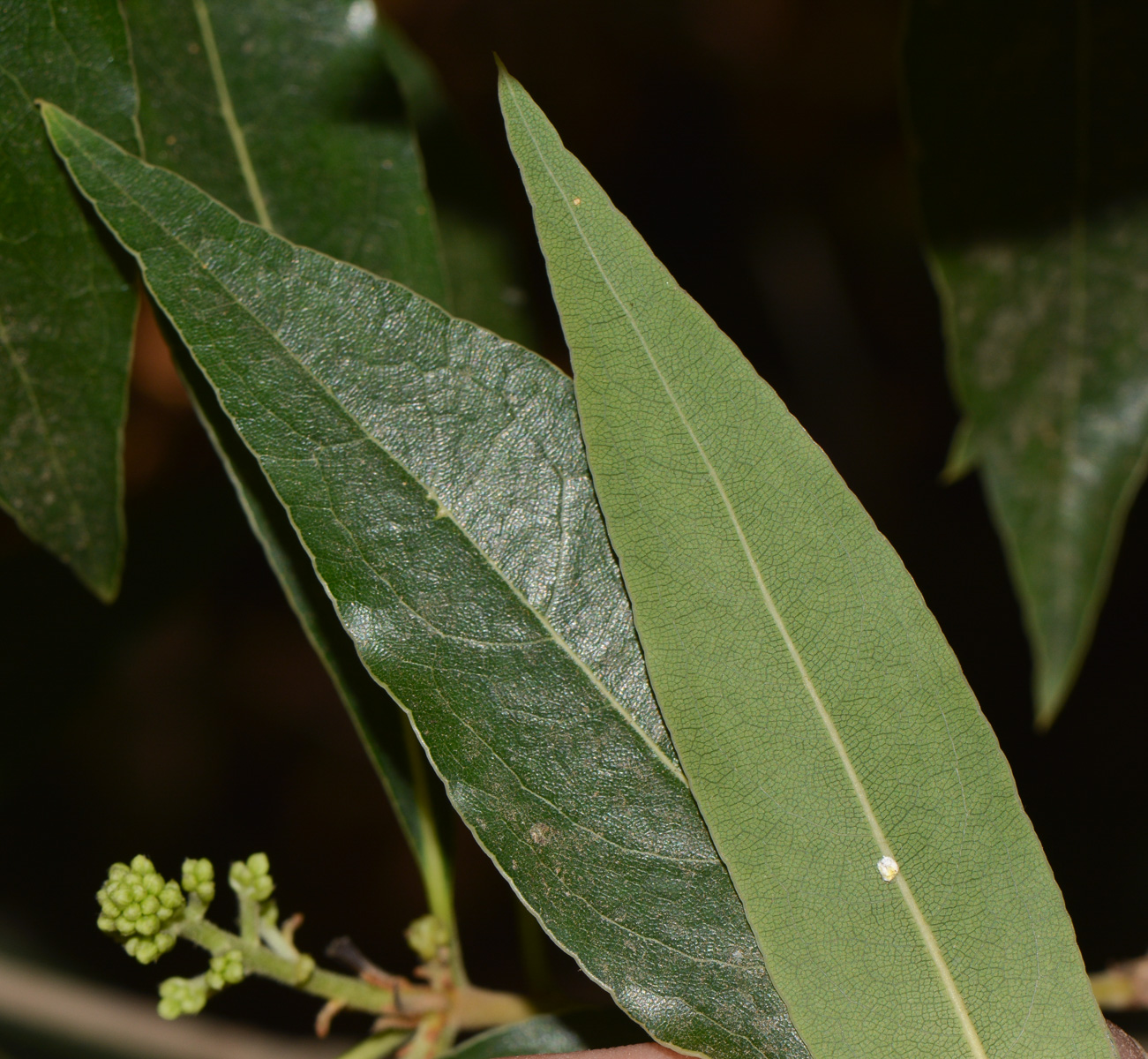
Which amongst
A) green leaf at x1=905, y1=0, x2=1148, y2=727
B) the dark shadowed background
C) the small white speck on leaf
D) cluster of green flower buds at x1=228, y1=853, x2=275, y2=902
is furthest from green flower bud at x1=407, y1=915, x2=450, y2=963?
the dark shadowed background

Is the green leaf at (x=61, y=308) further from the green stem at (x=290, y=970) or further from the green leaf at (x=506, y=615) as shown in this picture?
the green stem at (x=290, y=970)

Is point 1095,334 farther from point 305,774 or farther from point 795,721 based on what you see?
point 305,774

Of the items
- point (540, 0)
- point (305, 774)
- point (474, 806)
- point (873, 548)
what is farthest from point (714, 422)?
point (540, 0)

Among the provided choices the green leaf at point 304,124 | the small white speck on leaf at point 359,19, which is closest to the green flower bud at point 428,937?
the green leaf at point 304,124

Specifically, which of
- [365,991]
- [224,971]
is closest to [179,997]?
[224,971]

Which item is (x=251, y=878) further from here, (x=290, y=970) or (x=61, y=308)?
(x=61, y=308)
